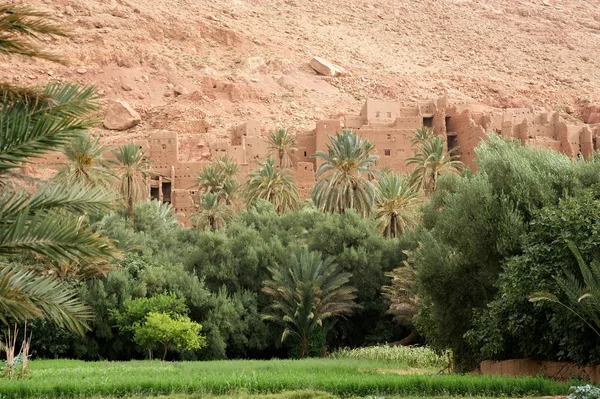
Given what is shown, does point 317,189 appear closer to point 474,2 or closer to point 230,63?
point 230,63

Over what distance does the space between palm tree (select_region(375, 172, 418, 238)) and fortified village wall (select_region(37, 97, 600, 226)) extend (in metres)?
11.4

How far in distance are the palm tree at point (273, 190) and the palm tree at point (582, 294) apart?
1064 inches

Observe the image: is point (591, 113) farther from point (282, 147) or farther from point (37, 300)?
point (37, 300)

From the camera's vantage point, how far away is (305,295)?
3200 cm

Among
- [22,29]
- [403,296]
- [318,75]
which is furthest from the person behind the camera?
[318,75]

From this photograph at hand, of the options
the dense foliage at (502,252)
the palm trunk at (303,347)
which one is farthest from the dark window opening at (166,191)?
the dense foliage at (502,252)

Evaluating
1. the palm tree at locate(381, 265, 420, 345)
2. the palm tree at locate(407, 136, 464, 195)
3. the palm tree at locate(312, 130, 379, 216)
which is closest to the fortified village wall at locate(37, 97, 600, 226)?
the palm tree at locate(407, 136, 464, 195)

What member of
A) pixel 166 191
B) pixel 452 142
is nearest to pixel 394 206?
pixel 166 191

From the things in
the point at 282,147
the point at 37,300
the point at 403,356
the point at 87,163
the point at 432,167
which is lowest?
the point at 403,356

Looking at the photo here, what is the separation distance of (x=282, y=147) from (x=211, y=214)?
9.37 meters

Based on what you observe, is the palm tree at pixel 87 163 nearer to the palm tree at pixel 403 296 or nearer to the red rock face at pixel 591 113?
the palm tree at pixel 403 296

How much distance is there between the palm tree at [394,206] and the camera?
38156mm

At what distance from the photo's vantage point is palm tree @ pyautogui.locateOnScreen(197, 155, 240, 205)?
4638 cm

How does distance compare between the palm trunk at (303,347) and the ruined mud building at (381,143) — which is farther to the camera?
the ruined mud building at (381,143)
